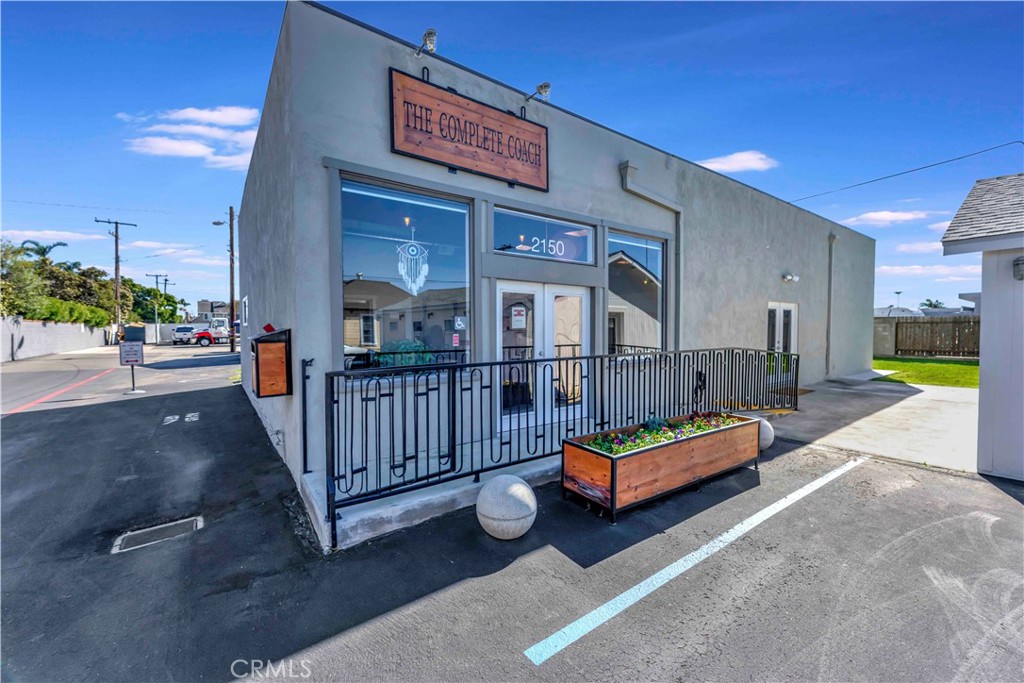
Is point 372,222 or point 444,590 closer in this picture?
point 444,590

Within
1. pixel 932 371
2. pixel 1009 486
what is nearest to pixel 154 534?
pixel 1009 486

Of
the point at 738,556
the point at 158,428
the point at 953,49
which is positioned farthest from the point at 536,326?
the point at 953,49

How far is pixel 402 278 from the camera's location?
16.8 ft

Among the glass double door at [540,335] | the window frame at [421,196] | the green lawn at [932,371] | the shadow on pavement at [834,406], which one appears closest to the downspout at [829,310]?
the shadow on pavement at [834,406]

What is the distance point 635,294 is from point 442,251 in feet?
13.0

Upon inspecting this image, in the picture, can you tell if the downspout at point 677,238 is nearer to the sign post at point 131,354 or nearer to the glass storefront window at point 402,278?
the glass storefront window at point 402,278

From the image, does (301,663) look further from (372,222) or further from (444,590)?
(372,222)

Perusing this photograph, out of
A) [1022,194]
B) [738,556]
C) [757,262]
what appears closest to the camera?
[738,556]

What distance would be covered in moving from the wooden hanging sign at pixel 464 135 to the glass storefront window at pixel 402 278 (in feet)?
1.79

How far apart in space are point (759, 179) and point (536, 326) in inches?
327

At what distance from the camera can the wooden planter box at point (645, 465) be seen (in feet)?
12.5

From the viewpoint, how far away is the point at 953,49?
7664mm

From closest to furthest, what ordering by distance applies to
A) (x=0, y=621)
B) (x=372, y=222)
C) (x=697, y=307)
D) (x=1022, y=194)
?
(x=0, y=621)
(x=372, y=222)
(x=1022, y=194)
(x=697, y=307)

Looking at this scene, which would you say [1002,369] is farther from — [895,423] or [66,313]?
[66,313]
